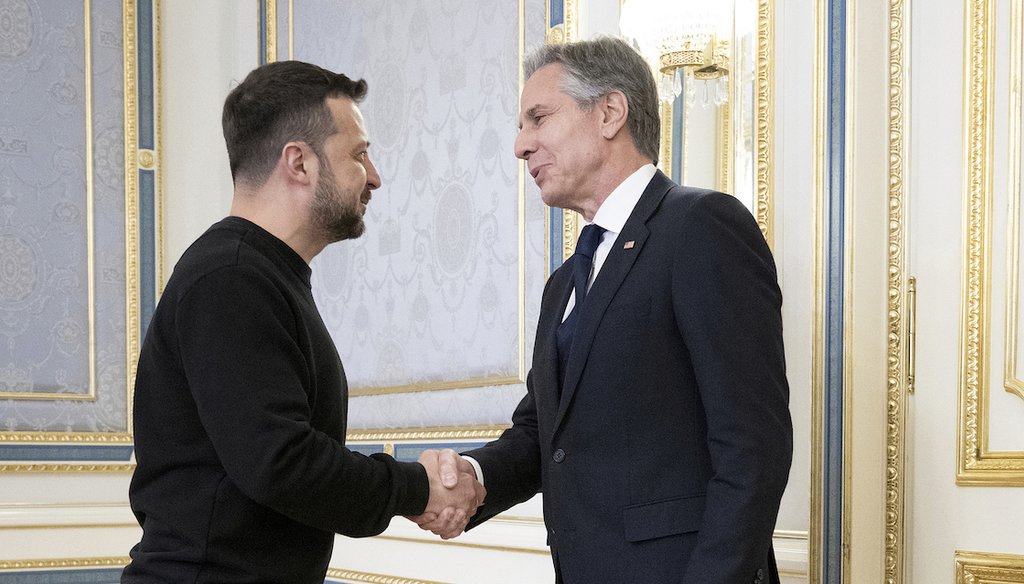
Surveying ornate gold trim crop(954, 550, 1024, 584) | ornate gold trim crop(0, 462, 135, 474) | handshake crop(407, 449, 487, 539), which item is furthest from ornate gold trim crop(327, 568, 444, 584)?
ornate gold trim crop(954, 550, 1024, 584)

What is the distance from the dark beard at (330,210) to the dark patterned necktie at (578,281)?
452 mm

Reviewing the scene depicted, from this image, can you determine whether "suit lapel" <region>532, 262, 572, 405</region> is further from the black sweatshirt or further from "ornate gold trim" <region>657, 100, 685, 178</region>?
"ornate gold trim" <region>657, 100, 685, 178</region>

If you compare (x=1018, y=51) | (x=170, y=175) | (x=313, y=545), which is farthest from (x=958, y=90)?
(x=170, y=175)

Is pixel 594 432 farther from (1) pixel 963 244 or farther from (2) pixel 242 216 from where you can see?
(1) pixel 963 244

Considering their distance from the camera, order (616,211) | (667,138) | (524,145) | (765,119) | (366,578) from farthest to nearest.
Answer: (366,578) < (667,138) < (765,119) < (524,145) < (616,211)

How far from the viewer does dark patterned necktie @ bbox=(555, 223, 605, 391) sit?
2178mm

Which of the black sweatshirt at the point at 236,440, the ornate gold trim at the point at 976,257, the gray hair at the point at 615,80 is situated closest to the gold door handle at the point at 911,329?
the ornate gold trim at the point at 976,257

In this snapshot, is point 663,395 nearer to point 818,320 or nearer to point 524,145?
point 524,145

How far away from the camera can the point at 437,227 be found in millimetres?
4234

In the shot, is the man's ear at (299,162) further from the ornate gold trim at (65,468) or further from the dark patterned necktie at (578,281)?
the ornate gold trim at (65,468)

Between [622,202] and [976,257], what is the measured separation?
95 cm

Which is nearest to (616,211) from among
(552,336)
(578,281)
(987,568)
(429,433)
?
(578,281)

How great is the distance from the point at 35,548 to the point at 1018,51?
3926mm

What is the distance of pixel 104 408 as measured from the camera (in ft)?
16.4
